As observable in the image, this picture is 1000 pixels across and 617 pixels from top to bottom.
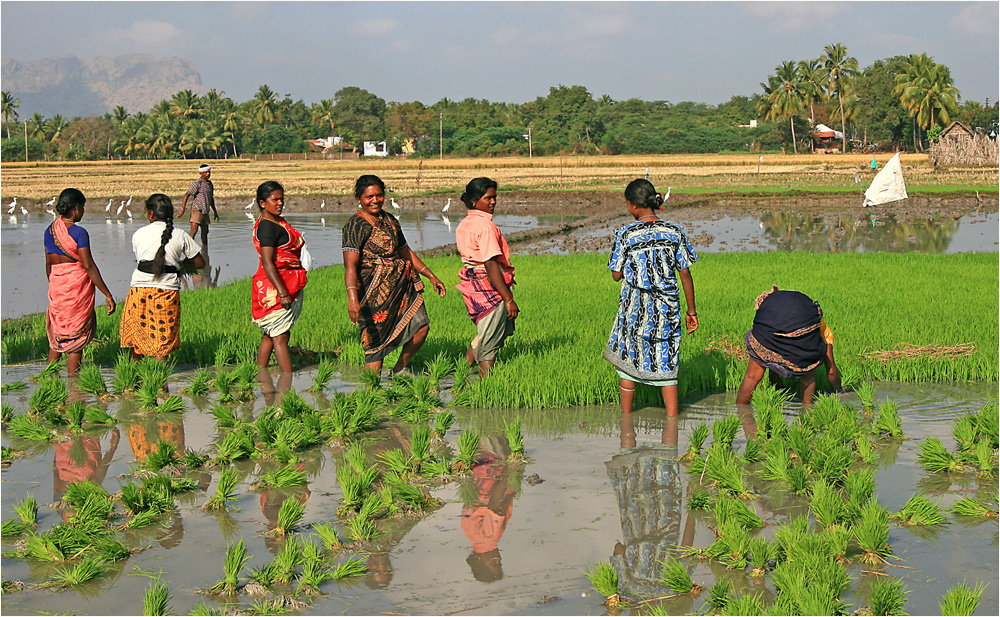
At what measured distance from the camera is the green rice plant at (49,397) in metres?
5.55

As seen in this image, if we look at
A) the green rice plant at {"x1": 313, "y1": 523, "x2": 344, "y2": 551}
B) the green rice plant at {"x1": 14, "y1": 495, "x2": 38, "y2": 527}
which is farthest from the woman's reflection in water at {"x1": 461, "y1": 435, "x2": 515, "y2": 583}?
the green rice plant at {"x1": 14, "y1": 495, "x2": 38, "y2": 527}

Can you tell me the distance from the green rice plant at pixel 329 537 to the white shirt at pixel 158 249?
362 cm

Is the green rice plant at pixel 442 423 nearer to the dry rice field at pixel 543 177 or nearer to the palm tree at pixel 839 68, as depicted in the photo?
the dry rice field at pixel 543 177

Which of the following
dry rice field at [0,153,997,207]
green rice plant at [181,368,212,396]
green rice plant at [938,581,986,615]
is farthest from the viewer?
dry rice field at [0,153,997,207]

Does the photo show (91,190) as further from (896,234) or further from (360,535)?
(360,535)

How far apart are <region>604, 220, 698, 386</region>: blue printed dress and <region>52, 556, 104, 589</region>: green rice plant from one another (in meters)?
3.23

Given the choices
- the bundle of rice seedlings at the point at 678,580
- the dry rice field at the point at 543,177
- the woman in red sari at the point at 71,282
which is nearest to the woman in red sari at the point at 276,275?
the woman in red sari at the point at 71,282

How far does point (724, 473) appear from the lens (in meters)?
4.05

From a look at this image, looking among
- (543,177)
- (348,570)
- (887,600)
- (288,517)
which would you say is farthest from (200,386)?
(543,177)

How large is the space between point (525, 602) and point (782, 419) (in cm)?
245

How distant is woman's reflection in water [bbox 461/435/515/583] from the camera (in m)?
3.43

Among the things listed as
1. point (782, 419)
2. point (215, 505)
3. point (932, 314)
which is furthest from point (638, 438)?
point (932, 314)

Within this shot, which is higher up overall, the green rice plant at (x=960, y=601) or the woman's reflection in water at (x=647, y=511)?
the green rice plant at (x=960, y=601)

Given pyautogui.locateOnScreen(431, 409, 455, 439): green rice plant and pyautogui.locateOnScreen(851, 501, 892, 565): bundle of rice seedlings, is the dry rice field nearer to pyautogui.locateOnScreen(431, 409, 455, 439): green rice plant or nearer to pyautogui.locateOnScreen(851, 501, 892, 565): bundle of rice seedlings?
pyautogui.locateOnScreen(431, 409, 455, 439): green rice plant
